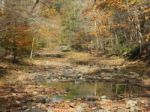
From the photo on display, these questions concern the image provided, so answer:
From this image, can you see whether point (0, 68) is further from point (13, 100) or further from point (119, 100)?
point (119, 100)

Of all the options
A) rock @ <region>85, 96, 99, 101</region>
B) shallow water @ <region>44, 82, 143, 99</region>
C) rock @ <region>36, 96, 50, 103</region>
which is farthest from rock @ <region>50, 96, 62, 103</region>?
rock @ <region>85, 96, 99, 101</region>

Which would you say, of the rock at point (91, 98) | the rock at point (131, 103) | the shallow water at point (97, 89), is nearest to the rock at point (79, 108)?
the rock at point (131, 103)

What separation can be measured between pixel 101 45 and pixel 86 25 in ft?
35.6

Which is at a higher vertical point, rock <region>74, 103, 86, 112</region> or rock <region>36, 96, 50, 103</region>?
rock <region>74, 103, 86, 112</region>

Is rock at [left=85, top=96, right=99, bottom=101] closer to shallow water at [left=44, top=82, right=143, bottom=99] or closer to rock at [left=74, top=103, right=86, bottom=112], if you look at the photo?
shallow water at [left=44, top=82, right=143, bottom=99]

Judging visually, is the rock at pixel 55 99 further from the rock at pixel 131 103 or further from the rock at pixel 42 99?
the rock at pixel 131 103

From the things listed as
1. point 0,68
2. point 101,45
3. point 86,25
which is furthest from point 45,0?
point 86,25

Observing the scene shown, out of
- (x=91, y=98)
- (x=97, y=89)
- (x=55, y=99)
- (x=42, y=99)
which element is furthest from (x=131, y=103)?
(x=97, y=89)

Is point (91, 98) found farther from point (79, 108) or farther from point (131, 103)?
point (79, 108)

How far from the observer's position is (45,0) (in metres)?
22.0

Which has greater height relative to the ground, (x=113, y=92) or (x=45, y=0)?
(x=45, y=0)

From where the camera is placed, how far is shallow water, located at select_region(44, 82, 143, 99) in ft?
65.6

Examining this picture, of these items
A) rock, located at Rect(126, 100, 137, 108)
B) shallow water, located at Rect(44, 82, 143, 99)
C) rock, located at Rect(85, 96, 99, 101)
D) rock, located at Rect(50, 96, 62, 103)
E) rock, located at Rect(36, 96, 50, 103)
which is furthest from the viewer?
shallow water, located at Rect(44, 82, 143, 99)

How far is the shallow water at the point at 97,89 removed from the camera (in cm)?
2000
